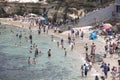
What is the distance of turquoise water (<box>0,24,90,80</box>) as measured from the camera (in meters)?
36.0

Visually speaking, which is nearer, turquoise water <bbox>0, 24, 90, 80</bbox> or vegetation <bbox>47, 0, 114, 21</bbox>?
turquoise water <bbox>0, 24, 90, 80</bbox>

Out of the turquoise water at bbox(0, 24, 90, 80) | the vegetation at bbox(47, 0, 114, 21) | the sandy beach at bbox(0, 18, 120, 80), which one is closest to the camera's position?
the turquoise water at bbox(0, 24, 90, 80)

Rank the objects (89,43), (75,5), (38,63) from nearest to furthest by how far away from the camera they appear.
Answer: (38,63)
(89,43)
(75,5)

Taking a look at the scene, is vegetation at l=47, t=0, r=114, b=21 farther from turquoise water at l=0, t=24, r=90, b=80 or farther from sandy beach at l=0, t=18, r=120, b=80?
turquoise water at l=0, t=24, r=90, b=80

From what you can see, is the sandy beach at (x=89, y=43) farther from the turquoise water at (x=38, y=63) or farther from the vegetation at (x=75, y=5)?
the vegetation at (x=75, y=5)

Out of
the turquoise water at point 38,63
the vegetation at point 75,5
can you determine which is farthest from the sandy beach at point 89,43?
the vegetation at point 75,5

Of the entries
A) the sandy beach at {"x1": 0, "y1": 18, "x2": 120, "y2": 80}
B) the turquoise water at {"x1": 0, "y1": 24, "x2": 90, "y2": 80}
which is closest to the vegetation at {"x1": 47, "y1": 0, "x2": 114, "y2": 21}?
the sandy beach at {"x1": 0, "y1": 18, "x2": 120, "y2": 80}

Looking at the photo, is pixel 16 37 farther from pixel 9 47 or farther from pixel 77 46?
pixel 77 46

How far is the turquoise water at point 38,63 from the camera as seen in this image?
36.0m

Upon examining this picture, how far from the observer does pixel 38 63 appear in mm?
41062

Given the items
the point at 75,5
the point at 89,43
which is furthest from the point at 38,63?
the point at 75,5

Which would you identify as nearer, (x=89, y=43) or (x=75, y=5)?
(x=89, y=43)

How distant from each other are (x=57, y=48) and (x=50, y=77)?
13491 mm

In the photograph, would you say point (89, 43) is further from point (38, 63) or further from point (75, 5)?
point (75, 5)
